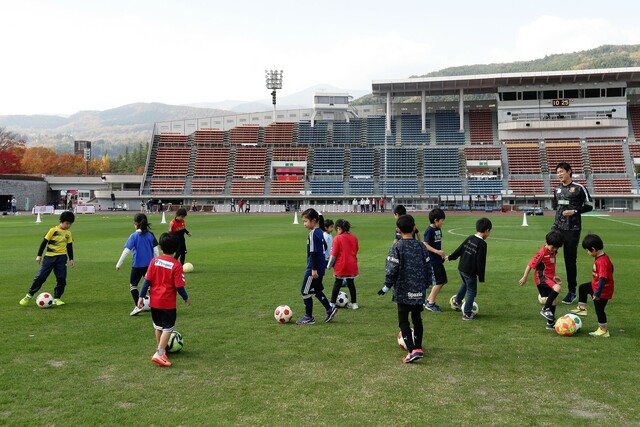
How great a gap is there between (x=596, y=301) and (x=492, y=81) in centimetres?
7118

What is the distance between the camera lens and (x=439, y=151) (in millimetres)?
76000

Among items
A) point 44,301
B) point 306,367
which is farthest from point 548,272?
point 44,301

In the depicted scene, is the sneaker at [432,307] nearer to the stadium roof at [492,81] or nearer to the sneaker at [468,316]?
the sneaker at [468,316]

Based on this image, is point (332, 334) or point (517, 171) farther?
point (517, 171)

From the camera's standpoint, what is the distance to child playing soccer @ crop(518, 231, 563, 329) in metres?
8.40

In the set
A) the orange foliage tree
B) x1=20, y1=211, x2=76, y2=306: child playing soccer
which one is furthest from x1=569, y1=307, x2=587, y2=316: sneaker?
the orange foliage tree

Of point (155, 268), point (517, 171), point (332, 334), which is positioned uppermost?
point (517, 171)

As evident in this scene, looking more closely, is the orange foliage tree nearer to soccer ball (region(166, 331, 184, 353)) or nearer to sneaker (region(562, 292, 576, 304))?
soccer ball (region(166, 331, 184, 353))

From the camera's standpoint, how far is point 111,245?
74.7ft

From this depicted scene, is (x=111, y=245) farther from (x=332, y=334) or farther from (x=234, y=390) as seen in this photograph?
(x=234, y=390)

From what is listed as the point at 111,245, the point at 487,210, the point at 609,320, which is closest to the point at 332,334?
the point at 609,320

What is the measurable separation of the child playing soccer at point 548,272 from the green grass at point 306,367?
32cm

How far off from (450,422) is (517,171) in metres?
70.5

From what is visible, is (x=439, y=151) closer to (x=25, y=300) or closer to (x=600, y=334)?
(x=600, y=334)
